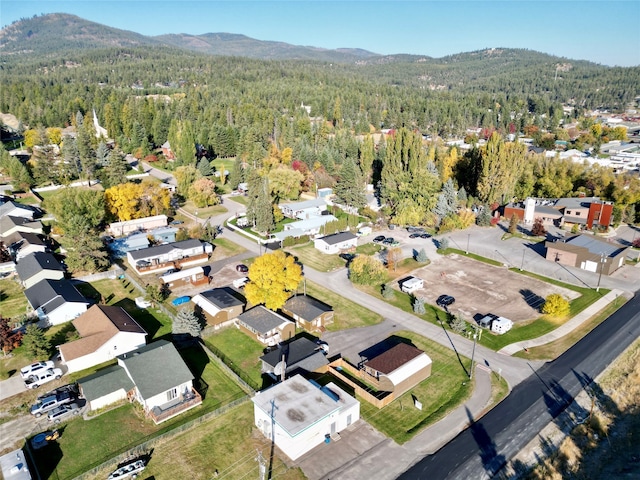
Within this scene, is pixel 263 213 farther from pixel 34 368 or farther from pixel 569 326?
pixel 569 326

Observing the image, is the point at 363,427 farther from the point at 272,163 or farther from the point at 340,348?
the point at 272,163

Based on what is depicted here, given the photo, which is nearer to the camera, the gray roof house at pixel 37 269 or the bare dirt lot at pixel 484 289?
the bare dirt lot at pixel 484 289

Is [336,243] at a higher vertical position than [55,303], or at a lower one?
higher

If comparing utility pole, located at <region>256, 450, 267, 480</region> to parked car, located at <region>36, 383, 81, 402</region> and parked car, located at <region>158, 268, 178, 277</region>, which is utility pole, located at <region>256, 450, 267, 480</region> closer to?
parked car, located at <region>36, 383, 81, 402</region>

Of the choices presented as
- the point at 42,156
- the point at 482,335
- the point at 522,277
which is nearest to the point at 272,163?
the point at 42,156

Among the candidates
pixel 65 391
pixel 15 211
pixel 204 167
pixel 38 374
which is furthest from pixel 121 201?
pixel 65 391

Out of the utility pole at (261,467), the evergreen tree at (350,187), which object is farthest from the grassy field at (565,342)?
the evergreen tree at (350,187)

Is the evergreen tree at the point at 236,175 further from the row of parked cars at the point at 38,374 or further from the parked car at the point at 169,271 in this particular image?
the row of parked cars at the point at 38,374
